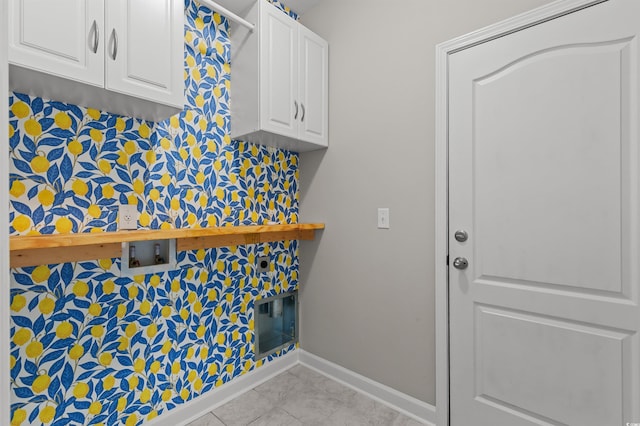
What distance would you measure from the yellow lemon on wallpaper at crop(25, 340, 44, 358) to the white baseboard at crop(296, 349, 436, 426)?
161cm

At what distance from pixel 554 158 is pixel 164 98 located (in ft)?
5.89

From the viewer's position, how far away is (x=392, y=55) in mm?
1908

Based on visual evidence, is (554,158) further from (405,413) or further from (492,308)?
(405,413)

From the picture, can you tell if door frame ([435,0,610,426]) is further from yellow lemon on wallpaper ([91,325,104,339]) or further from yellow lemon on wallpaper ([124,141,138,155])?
yellow lemon on wallpaper ([91,325,104,339])

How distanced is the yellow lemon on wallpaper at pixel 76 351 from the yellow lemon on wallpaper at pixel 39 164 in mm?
799

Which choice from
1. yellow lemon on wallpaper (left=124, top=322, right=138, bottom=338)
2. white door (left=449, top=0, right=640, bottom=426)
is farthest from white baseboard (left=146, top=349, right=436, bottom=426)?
yellow lemon on wallpaper (left=124, top=322, right=138, bottom=338)

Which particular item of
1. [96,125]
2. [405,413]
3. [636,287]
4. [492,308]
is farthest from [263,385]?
[636,287]

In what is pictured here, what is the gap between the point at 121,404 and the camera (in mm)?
1543

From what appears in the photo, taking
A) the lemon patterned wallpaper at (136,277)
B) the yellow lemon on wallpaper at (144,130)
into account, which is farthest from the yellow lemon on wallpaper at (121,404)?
the yellow lemon on wallpaper at (144,130)

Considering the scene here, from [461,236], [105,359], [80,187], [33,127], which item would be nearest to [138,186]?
[80,187]

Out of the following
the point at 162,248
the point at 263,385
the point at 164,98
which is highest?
the point at 164,98

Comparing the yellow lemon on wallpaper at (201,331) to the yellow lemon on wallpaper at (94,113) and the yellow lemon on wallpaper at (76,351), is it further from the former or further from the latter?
the yellow lemon on wallpaper at (94,113)

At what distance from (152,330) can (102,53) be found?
1.35 meters

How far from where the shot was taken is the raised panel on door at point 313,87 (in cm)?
208
